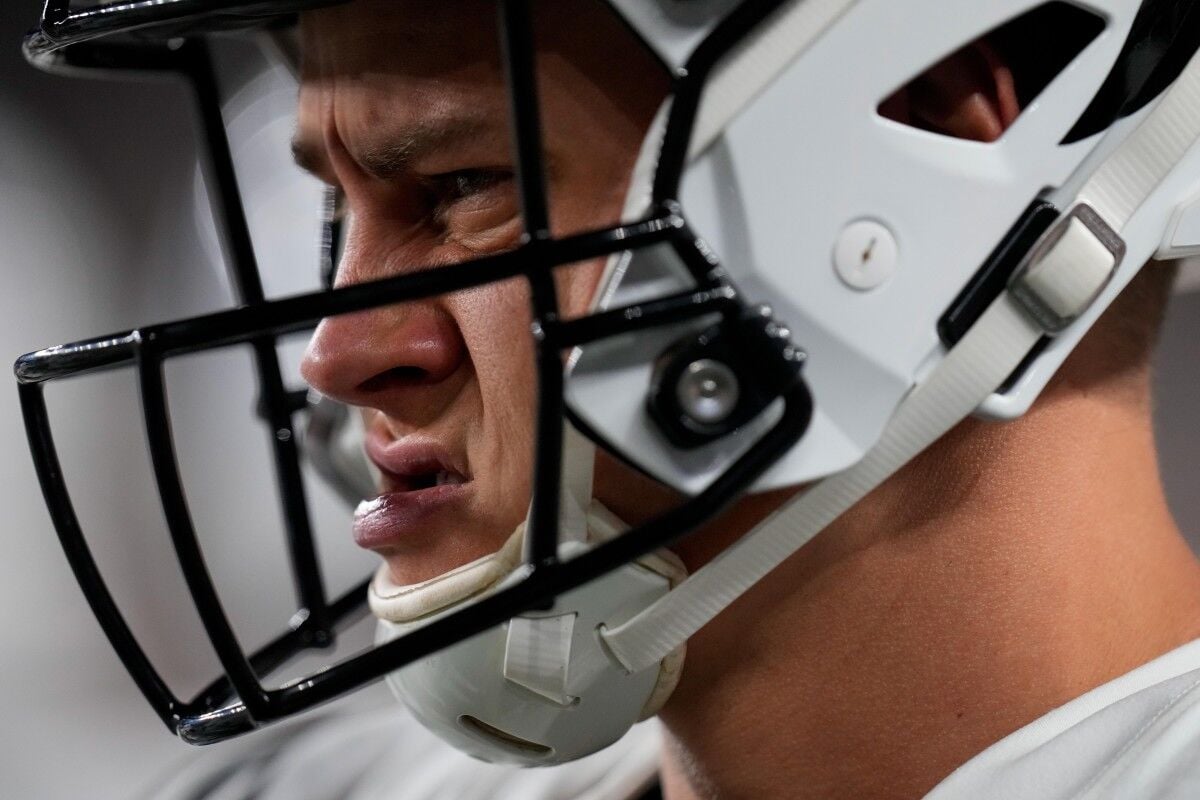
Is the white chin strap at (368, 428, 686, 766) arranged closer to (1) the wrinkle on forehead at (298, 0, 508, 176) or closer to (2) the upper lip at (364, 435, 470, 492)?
(2) the upper lip at (364, 435, 470, 492)

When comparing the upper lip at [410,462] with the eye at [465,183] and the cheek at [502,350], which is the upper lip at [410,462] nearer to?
the cheek at [502,350]

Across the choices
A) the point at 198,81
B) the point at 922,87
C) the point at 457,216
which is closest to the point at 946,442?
the point at 922,87

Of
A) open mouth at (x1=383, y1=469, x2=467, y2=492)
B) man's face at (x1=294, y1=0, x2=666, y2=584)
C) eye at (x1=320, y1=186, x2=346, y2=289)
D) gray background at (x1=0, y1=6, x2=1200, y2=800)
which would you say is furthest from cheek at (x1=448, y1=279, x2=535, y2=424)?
gray background at (x1=0, y1=6, x2=1200, y2=800)

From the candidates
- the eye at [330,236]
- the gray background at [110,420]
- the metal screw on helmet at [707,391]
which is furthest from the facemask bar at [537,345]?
the gray background at [110,420]

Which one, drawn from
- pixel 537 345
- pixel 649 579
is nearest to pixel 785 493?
pixel 649 579

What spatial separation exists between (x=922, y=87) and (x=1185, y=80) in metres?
0.14

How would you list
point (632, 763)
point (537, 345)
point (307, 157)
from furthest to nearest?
point (632, 763) → point (307, 157) → point (537, 345)

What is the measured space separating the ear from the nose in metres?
0.30

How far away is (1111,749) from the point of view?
2.15 feet

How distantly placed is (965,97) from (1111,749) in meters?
0.37

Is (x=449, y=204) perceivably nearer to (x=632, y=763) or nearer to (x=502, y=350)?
(x=502, y=350)

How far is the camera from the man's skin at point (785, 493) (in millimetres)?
700

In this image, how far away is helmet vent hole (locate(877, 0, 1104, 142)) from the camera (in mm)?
652

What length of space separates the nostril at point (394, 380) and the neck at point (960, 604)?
203mm
